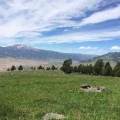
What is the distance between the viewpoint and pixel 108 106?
2442 cm

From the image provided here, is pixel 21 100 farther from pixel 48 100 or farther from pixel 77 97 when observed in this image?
pixel 77 97

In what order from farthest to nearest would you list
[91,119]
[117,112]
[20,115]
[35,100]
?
1. [35,100]
2. [117,112]
3. [20,115]
4. [91,119]

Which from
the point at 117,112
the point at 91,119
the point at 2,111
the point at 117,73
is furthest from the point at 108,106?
the point at 117,73

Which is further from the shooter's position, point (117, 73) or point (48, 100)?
point (117, 73)

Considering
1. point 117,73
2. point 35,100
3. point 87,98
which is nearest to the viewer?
point 35,100

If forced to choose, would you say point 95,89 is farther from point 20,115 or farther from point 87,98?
point 20,115

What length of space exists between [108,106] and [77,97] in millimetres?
5481

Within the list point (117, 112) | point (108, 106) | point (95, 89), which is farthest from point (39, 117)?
point (95, 89)

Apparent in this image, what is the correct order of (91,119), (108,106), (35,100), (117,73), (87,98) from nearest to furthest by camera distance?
(91,119)
(108,106)
(35,100)
(87,98)
(117,73)

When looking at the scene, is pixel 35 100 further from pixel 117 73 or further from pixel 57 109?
pixel 117 73

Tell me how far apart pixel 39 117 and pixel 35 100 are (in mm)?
8285

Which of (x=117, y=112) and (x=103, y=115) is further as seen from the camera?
(x=117, y=112)

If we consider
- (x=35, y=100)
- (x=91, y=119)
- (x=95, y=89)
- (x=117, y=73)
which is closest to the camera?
(x=91, y=119)

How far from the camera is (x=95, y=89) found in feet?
115
